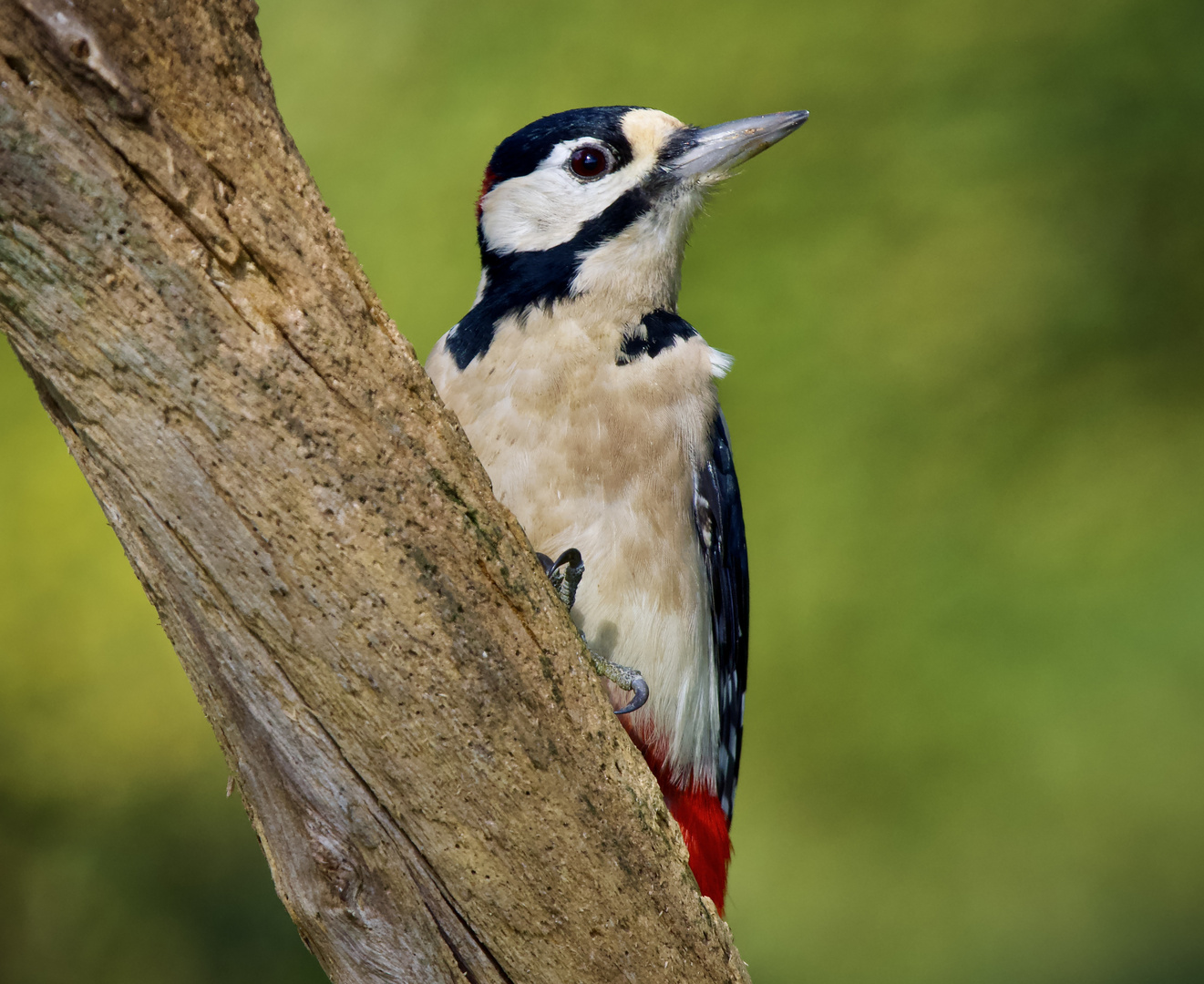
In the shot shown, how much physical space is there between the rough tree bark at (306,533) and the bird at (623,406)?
0.39 metres

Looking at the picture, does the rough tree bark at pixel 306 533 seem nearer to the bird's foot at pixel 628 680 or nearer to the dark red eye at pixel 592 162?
the bird's foot at pixel 628 680

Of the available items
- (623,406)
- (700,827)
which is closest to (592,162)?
(623,406)

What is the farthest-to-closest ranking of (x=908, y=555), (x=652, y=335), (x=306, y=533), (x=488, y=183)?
(x=908, y=555) → (x=488, y=183) → (x=652, y=335) → (x=306, y=533)

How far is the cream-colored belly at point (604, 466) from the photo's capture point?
1.79 metres

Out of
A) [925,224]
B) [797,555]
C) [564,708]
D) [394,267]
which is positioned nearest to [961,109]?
[925,224]

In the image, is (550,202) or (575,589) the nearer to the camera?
(575,589)

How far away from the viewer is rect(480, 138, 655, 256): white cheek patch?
1.94 metres

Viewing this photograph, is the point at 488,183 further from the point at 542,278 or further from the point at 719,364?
the point at 719,364

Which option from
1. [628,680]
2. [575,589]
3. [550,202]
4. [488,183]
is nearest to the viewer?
[628,680]

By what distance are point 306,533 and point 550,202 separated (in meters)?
1.04

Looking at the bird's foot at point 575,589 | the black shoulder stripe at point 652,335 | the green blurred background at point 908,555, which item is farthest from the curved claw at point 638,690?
the green blurred background at point 908,555

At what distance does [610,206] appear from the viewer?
1923 millimetres

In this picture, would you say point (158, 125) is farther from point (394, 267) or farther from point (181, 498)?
point (394, 267)

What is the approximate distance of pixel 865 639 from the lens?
373 cm
